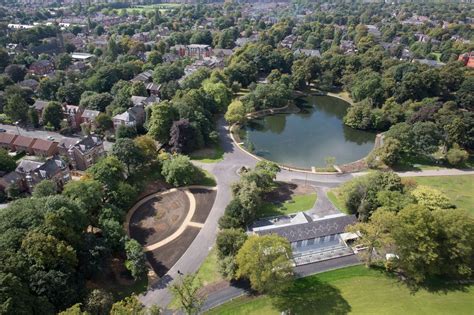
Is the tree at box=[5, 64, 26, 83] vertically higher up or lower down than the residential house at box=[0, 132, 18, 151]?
higher up

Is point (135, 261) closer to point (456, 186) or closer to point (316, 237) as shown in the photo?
point (316, 237)

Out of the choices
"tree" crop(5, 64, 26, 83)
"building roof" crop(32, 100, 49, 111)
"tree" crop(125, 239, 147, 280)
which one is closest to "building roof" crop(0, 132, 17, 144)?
"building roof" crop(32, 100, 49, 111)

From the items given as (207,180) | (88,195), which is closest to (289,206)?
(207,180)

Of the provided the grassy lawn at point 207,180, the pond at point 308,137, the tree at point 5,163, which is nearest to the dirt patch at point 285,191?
the pond at point 308,137

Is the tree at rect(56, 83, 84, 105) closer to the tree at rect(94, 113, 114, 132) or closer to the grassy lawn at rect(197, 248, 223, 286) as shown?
the tree at rect(94, 113, 114, 132)

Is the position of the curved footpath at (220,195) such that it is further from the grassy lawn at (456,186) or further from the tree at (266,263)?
the tree at (266,263)

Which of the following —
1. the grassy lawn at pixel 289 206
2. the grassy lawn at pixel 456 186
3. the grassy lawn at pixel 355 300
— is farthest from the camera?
the grassy lawn at pixel 456 186
